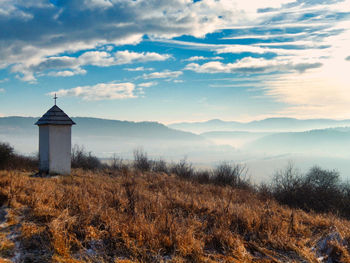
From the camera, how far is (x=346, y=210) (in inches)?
454

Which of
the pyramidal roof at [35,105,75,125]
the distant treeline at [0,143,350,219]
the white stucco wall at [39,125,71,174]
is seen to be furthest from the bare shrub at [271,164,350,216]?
the pyramidal roof at [35,105,75,125]

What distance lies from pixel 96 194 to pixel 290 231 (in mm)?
4105

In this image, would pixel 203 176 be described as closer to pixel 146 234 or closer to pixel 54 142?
pixel 54 142

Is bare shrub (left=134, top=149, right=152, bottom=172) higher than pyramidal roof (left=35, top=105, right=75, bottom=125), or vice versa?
pyramidal roof (left=35, top=105, right=75, bottom=125)

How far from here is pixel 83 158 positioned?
1712 centimetres

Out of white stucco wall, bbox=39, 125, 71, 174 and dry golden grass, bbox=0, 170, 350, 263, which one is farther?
white stucco wall, bbox=39, 125, 71, 174

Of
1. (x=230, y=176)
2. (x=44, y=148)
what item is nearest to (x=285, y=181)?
(x=230, y=176)

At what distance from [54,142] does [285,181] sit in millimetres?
9721

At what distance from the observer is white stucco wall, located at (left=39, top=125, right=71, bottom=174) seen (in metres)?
10.7

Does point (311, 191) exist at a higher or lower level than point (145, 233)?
lower

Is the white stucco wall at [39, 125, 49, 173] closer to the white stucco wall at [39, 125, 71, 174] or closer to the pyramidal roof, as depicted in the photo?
the white stucco wall at [39, 125, 71, 174]

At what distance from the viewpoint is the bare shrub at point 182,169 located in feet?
51.6

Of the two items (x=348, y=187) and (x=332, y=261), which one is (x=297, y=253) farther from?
(x=348, y=187)

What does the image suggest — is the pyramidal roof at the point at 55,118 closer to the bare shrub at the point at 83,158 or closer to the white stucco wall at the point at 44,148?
the white stucco wall at the point at 44,148
